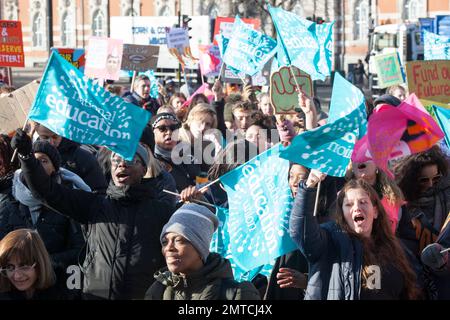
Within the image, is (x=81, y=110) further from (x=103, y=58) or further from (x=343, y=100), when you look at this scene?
(x=103, y=58)

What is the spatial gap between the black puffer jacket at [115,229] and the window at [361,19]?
148 ft

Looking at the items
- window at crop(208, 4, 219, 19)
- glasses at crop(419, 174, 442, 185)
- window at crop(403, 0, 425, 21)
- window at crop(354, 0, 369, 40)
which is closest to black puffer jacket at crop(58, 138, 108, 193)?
glasses at crop(419, 174, 442, 185)

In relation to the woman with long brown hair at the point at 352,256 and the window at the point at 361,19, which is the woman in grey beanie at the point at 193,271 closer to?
the woman with long brown hair at the point at 352,256

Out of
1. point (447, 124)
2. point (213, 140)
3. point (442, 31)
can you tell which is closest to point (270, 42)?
point (213, 140)

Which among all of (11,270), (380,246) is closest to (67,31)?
(11,270)

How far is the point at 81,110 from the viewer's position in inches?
205

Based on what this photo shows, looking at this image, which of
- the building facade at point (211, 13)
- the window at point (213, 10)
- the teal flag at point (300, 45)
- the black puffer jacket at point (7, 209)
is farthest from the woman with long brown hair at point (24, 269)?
the window at point (213, 10)

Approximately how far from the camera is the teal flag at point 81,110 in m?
5.13

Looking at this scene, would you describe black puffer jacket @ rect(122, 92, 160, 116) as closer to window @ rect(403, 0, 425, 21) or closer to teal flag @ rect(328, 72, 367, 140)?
teal flag @ rect(328, 72, 367, 140)

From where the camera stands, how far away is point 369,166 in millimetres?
5430

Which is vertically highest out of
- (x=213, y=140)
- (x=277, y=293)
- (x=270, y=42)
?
(x=270, y=42)

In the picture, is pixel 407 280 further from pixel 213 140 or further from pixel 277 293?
pixel 213 140

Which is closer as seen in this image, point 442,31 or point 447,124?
point 447,124

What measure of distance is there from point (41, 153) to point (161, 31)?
3664 centimetres
